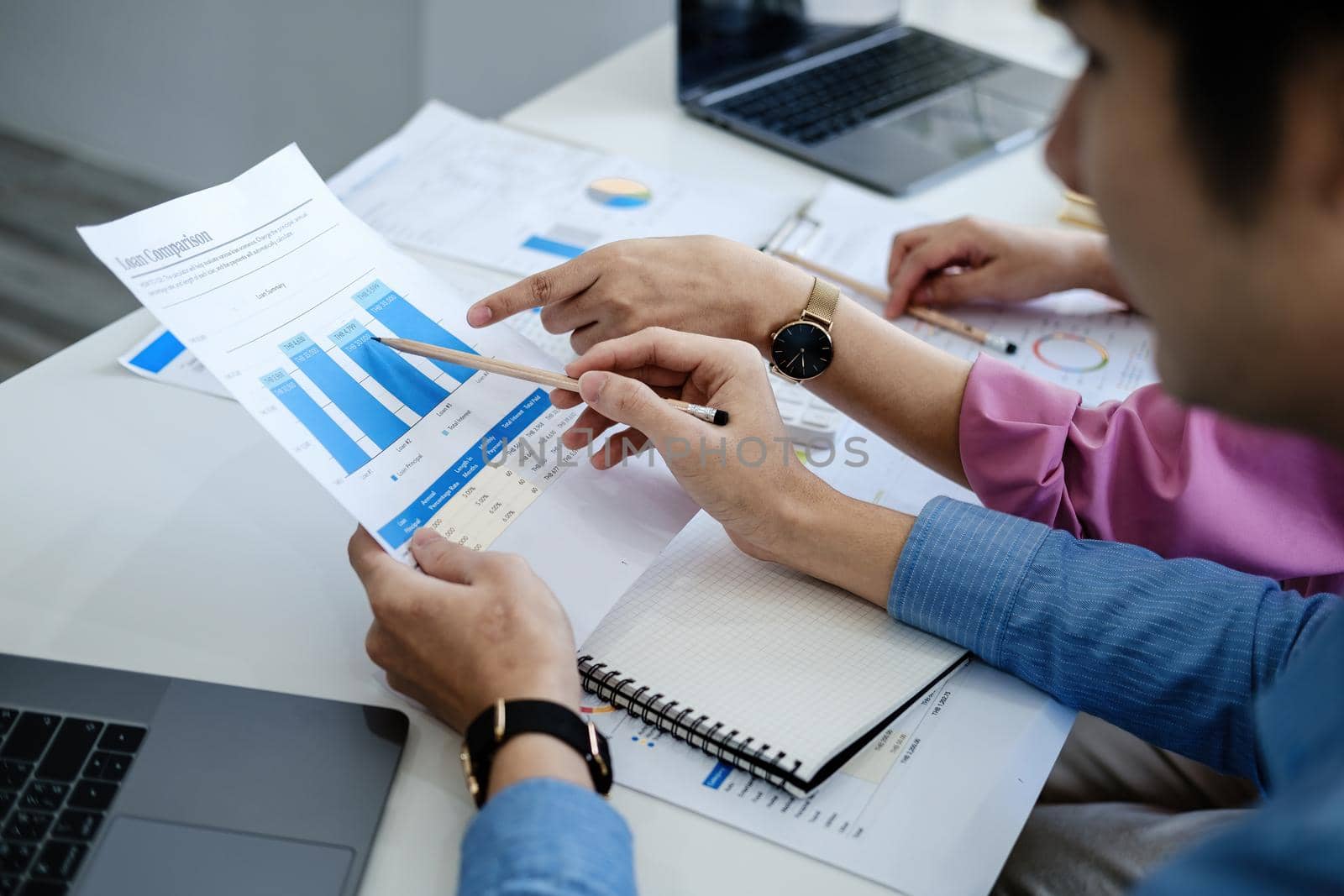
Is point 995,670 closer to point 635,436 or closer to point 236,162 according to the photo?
point 635,436

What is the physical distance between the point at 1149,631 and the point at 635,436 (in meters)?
0.40

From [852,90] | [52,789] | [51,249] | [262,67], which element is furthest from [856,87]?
[51,249]

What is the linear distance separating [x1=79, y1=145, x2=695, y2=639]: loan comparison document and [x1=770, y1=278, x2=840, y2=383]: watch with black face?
0.19 meters

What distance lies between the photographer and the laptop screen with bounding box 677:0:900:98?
5.09 feet

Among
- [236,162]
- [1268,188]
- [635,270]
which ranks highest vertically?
[1268,188]

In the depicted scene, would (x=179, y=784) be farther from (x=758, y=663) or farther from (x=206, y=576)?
(x=758, y=663)

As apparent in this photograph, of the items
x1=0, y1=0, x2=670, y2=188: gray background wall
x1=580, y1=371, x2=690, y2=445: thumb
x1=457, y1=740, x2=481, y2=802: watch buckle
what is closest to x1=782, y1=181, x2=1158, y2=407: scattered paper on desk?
x1=580, y1=371, x2=690, y2=445: thumb

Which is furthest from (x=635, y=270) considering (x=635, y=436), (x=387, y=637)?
(x=387, y=637)

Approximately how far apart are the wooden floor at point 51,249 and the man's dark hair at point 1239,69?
230 centimetres

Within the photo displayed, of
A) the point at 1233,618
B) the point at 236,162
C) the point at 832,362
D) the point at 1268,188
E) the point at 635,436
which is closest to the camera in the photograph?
the point at 1268,188

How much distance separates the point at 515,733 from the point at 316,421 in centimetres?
28

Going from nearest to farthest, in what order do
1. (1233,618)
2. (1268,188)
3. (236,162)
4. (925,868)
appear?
(1268,188)
(925,868)
(1233,618)
(236,162)

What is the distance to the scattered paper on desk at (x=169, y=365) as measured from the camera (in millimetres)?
1062

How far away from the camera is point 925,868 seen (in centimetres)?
70
